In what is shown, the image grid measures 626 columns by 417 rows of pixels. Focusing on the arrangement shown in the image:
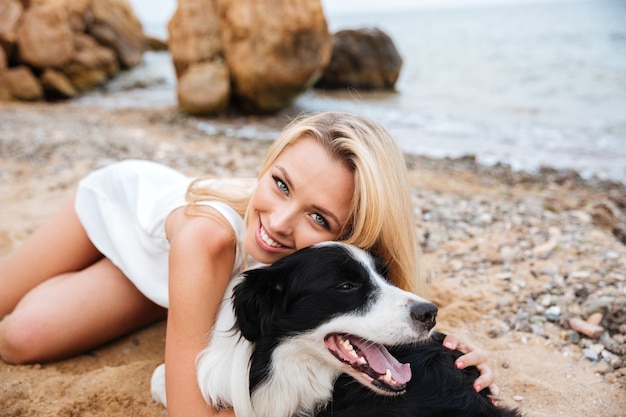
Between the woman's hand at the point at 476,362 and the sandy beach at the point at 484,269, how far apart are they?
17.7 inches

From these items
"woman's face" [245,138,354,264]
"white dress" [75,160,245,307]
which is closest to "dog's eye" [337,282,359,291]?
"woman's face" [245,138,354,264]

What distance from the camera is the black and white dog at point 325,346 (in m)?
1.99

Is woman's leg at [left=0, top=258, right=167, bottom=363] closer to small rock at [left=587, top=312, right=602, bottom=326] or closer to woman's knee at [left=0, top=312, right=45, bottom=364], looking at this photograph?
woman's knee at [left=0, top=312, right=45, bottom=364]

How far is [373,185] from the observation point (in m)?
2.29

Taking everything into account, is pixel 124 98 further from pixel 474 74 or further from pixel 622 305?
pixel 622 305

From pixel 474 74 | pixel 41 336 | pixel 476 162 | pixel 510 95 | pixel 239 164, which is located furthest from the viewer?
pixel 474 74

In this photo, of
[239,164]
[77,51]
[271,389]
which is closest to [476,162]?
[239,164]

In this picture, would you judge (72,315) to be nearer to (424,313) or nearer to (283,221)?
(283,221)

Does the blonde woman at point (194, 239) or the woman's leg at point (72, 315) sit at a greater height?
the blonde woman at point (194, 239)

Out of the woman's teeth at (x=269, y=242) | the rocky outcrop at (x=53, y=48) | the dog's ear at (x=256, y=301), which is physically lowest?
the rocky outcrop at (x=53, y=48)

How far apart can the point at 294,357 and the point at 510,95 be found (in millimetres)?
13900

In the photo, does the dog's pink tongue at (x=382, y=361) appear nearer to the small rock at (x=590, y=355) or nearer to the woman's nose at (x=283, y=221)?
the woman's nose at (x=283, y=221)

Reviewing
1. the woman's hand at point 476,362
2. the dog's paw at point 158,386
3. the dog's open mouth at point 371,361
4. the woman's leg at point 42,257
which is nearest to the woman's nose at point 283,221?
the dog's open mouth at point 371,361

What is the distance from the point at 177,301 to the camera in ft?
7.51
